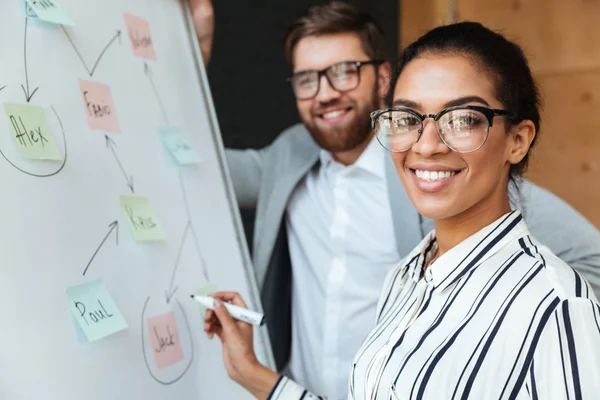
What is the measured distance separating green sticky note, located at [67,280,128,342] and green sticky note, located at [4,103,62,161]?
0.20 metres

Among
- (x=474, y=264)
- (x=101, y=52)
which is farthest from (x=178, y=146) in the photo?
(x=474, y=264)

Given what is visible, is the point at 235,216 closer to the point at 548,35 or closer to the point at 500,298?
the point at 500,298

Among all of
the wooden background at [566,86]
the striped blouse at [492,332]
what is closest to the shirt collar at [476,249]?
the striped blouse at [492,332]

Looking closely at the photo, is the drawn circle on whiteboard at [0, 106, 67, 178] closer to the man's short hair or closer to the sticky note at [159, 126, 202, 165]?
the sticky note at [159, 126, 202, 165]

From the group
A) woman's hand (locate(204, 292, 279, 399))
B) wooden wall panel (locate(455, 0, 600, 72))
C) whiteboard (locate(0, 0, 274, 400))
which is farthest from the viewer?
wooden wall panel (locate(455, 0, 600, 72))

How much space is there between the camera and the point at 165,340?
3.43 ft

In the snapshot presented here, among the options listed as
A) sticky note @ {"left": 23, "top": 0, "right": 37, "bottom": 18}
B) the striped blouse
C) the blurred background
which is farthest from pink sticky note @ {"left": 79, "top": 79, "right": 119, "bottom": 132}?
the blurred background

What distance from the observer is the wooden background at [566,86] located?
2.35m

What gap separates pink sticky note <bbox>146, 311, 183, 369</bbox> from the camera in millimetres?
1021

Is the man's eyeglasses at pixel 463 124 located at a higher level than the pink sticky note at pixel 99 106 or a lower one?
lower

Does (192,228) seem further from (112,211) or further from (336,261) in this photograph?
(336,261)

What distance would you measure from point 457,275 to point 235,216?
569 mm

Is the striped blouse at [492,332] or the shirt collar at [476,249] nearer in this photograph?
the striped blouse at [492,332]

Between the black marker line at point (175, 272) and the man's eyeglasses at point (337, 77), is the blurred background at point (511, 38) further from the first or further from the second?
the black marker line at point (175, 272)
